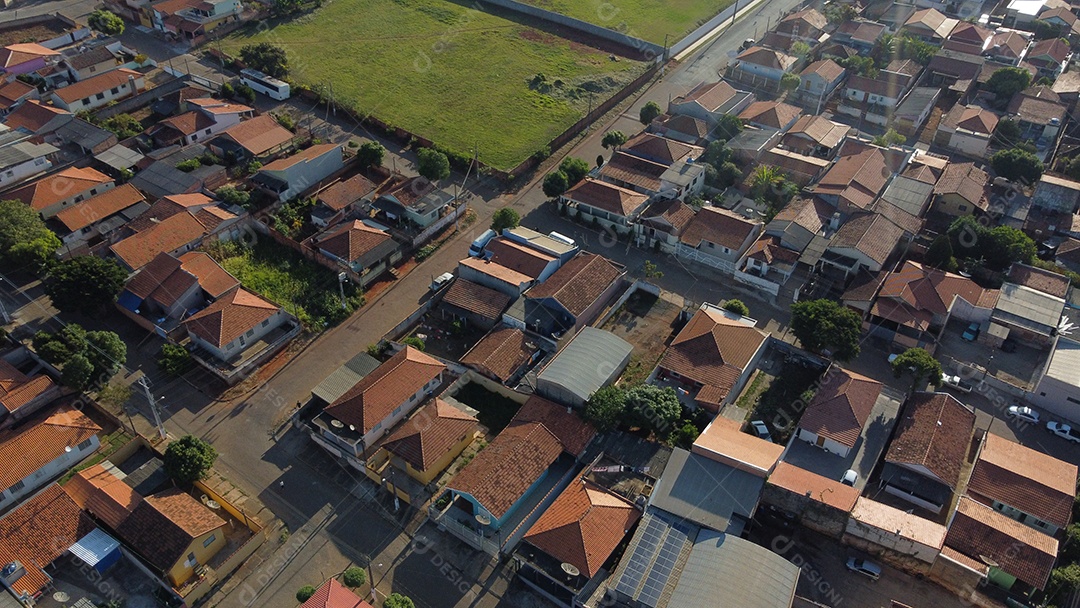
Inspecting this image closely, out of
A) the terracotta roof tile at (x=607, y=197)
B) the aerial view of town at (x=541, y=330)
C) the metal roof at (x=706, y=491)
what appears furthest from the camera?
the terracotta roof tile at (x=607, y=197)

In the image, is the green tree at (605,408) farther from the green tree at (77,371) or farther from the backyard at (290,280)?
the green tree at (77,371)

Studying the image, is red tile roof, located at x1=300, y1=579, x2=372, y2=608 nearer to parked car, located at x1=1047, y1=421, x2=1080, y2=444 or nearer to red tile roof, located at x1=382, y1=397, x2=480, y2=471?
red tile roof, located at x1=382, y1=397, x2=480, y2=471

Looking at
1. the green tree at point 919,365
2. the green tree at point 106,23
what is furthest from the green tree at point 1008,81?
the green tree at point 106,23

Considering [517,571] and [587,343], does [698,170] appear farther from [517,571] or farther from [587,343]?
[517,571]

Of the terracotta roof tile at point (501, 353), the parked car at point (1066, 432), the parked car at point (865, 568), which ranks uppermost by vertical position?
the parked car at point (1066, 432)

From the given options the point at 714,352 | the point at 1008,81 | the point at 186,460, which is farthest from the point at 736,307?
the point at 1008,81

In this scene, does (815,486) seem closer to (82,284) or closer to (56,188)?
(82,284)
